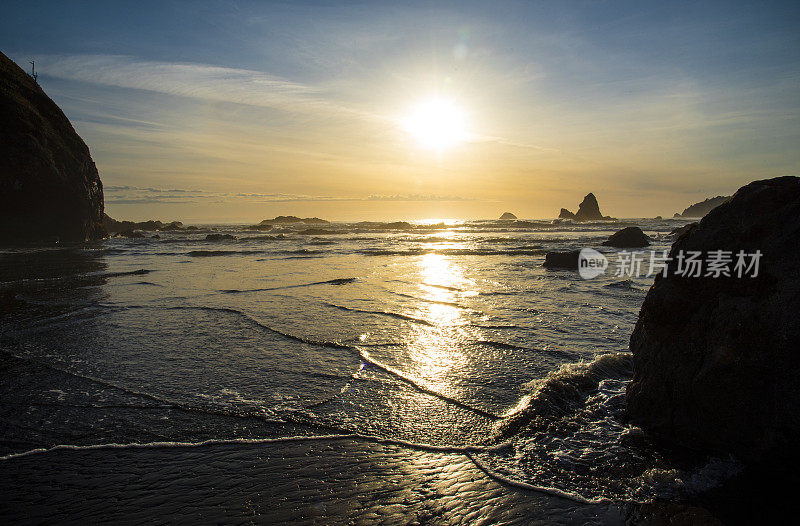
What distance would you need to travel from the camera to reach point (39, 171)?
29188 mm

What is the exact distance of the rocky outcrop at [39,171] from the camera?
91.2 ft

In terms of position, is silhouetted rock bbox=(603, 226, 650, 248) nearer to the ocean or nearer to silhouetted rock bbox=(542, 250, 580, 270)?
silhouetted rock bbox=(542, 250, 580, 270)

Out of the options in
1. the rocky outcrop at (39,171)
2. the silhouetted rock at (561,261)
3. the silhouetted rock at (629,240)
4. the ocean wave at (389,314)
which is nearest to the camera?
the ocean wave at (389,314)

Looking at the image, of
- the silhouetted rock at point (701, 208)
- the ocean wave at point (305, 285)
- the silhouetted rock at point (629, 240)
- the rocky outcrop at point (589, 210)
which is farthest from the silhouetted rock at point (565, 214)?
the ocean wave at point (305, 285)

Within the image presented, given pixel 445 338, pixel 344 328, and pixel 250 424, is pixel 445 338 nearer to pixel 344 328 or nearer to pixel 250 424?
pixel 344 328

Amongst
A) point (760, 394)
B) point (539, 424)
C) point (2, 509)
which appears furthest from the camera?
point (539, 424)

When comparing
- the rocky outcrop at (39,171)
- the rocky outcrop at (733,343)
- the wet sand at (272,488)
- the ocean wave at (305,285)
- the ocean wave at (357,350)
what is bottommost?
the wet sand at (272,488)

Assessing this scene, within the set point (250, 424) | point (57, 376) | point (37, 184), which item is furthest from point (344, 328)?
point (37, 184)

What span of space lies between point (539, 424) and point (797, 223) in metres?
2.72

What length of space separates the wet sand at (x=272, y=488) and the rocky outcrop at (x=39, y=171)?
35362 mm

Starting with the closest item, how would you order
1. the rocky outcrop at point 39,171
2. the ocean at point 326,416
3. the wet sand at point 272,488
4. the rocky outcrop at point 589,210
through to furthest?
the wet sand at point 272,488 < the ocean at point 326,416 < the rocky outcrop at point 39,171 < the rocky outcrop at point 589,210

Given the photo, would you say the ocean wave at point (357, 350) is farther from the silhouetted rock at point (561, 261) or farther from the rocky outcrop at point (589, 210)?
the rocky outcrop at point (589, 210)

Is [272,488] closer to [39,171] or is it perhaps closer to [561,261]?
[561,261]

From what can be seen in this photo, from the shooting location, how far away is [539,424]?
3590 millimetres
